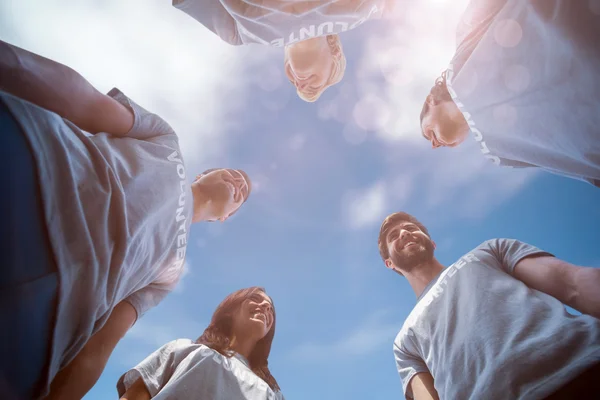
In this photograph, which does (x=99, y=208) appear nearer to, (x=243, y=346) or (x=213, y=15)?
(x=213, y=15)

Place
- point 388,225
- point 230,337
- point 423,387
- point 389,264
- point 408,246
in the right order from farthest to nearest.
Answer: point 388,225 < point 389,264 < point 408,246 < point 230,337 < point 423,387

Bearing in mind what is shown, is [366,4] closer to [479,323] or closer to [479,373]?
[479,323]

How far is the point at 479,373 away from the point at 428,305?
2.65 feet

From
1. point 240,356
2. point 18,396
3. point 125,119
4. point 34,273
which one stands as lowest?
point 240,356

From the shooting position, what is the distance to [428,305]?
8.73 feet

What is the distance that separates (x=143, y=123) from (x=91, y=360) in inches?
59.9

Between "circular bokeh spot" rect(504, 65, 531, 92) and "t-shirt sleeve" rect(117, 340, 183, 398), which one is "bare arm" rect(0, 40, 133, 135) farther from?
"circular bokeh spot" rect(504, 65, 531, 92)

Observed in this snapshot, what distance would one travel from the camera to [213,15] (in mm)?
2533

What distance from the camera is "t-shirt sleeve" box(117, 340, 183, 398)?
226 centimetres

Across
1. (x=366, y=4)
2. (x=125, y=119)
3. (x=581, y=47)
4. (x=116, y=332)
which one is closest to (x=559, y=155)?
(x=581, y=47)

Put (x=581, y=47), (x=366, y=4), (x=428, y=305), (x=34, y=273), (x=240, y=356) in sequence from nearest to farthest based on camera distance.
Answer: (x=34, y=273) < (x=581, y=47) < (x=366, y=4) < (x=428, y=305) < (x=240, y=356)

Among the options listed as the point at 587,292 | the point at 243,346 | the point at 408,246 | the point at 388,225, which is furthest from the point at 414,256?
the point at 243,346

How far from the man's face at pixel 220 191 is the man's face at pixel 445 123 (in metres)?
2.24

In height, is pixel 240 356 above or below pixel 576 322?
below
